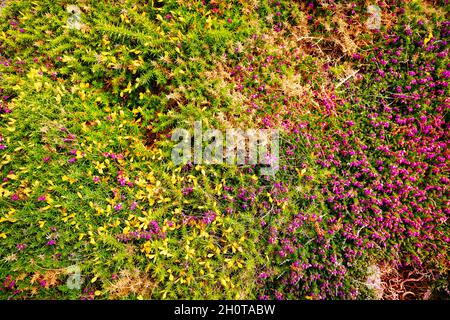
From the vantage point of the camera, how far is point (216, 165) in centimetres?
396

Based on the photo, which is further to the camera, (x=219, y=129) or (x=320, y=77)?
(x=320, y=77)

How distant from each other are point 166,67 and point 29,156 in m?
2.25

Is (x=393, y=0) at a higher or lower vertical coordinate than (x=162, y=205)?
higher

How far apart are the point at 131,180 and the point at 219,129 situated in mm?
1405

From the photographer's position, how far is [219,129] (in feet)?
12.9

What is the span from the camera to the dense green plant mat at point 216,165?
3.75 metres

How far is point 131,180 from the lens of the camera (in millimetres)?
3943

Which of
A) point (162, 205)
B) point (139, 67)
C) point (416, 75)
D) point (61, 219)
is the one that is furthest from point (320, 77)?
point (61, 219)

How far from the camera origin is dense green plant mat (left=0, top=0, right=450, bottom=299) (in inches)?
148

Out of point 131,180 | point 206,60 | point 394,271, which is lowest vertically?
point 394,271
